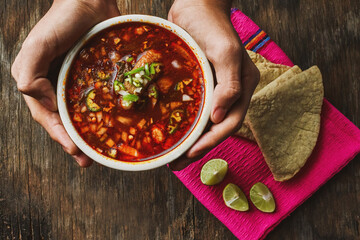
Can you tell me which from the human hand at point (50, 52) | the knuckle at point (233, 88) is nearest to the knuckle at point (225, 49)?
the knuckle at point (233, 88)

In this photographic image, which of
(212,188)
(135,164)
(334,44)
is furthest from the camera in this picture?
(334,44)

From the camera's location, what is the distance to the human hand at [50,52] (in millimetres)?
1671

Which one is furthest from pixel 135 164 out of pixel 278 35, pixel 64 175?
pixel 278 35

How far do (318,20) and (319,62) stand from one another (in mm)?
307

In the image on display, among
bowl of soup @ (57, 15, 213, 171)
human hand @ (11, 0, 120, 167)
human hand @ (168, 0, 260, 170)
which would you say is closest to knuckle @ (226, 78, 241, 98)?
human hand @ (168, 0, 260, 170)

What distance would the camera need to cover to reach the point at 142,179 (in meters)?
2.61

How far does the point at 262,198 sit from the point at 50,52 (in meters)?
1.62

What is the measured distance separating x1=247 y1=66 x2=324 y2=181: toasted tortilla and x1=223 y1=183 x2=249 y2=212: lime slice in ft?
0.89

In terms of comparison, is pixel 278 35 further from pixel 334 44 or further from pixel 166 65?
pixel 166 65

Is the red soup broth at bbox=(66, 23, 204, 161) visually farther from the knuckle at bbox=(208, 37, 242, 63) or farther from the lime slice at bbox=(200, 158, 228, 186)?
the lime slice at bbox=(200, 158, 228, 186)

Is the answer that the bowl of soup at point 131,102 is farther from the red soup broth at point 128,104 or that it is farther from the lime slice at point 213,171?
the lime slice at point 213,171

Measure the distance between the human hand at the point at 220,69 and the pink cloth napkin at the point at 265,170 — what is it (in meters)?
0.64

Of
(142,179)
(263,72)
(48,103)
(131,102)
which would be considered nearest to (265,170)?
(263,72)

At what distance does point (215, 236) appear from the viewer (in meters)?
2.60
